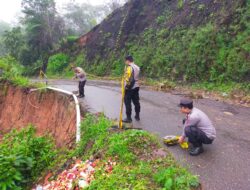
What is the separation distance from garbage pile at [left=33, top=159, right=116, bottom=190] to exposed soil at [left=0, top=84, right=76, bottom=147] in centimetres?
214

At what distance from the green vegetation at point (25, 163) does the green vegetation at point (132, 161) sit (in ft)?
5.80

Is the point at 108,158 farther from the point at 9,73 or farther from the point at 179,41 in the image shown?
the point at 9,73

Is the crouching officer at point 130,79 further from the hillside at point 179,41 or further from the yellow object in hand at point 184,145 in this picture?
the hillside at point 179,41

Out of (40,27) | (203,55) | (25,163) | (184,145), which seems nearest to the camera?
(184,145)

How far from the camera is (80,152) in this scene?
693cm

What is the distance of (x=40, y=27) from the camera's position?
1497 inches

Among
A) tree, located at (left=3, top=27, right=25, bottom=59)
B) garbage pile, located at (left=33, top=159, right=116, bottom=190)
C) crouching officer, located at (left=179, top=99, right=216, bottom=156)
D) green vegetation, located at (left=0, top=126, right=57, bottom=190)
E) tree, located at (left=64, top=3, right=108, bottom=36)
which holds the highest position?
tree, located at (left=64, top=3, right=108, bottom=36)

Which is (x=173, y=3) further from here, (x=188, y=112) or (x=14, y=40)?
(x=14, y=40)

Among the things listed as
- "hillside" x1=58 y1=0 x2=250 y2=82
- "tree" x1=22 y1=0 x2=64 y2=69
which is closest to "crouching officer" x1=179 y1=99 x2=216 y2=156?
"hillside" x1=58 y1=0 x2=250 y2=82

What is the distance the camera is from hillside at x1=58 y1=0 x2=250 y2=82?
1393 centimetres

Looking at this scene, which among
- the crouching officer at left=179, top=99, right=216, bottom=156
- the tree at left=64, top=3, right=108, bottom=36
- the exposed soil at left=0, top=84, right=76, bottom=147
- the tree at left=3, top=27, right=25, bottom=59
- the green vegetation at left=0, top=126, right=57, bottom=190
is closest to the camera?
the crouching officer at left=179, top=99, right=216, bottom=156

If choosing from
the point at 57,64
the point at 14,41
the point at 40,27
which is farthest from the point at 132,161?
the point at 14,41

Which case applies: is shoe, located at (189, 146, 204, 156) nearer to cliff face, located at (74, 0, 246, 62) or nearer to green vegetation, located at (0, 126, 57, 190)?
green vegetation, located at (0, 126, 57, 190)

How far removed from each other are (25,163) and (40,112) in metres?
6.98
